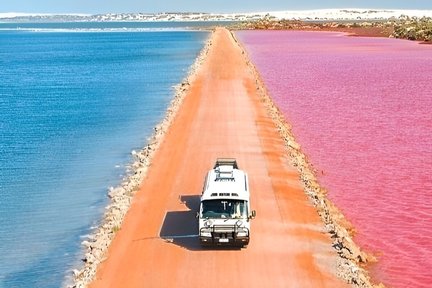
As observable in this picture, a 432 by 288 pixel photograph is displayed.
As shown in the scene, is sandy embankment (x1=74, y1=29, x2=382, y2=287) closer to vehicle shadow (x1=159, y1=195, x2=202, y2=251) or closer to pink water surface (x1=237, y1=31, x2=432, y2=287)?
vehicle shadow (x1=159, y1=195, x2=202, y2=251)

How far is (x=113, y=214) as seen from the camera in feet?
87.9

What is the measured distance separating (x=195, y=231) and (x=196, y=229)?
195 mm

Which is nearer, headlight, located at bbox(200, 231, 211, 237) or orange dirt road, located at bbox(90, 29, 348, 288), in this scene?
orange dirt road, located at bbox(90, 29, 348, 288)

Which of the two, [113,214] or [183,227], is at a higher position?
[183,227]

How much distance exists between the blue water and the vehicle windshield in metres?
4.71

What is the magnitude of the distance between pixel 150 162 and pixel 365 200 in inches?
424

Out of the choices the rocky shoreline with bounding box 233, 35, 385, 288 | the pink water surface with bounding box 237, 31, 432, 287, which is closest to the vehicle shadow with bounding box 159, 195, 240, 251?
the rocky shoreline with bounding box 233, 35, 385, 288

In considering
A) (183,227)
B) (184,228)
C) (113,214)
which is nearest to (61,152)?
(113,214)

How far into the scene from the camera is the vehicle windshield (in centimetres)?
2170

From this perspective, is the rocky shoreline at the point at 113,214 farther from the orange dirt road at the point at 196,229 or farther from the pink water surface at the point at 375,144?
the pink water surface at the point at 375,144

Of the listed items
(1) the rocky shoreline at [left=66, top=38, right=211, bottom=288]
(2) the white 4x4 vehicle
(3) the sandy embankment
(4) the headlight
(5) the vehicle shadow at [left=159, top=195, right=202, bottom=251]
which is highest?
(2) the white 4x4 vehicle

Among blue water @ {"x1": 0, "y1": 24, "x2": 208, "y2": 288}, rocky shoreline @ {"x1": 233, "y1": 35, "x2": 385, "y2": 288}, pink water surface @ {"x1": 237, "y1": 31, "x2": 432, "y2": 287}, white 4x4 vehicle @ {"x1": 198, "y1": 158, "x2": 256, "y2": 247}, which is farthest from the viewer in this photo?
pink water surface @ {"x1": 237, "y1": 31, "x2": 432, "y2": 287}

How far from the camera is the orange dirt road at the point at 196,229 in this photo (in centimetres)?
2036

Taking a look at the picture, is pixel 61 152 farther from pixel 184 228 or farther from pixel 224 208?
pixel 224 208
